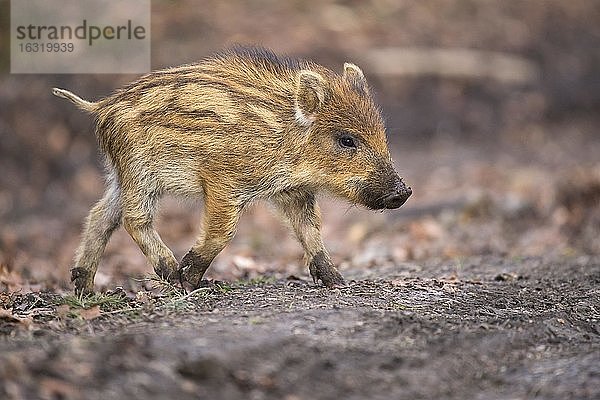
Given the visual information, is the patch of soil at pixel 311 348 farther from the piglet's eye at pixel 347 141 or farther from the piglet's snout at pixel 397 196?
the piglet's eye at pixel 347 141

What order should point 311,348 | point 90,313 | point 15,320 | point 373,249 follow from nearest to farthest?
point 311,348, point 15,320, point 90,313, point 373,249

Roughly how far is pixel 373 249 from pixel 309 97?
383 cm

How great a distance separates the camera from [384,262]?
9.16 metres

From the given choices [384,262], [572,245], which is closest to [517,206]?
[572,245]

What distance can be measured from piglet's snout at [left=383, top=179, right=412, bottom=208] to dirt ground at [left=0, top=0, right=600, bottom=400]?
0.59 metres

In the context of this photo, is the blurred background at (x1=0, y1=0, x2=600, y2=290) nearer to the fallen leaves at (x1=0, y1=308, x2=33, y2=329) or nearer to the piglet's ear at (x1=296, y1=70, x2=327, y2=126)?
the piglet's ear at (x1=296, y1=70, x2=327, y2=126)

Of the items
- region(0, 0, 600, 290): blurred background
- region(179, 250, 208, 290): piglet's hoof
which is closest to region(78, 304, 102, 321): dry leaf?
region(179, 250, 208, 290): piglet's hoof

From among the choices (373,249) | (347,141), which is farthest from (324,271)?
(373,249)

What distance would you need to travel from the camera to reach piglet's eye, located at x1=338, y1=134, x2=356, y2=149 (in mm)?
6863

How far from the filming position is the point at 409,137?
52.3 ft

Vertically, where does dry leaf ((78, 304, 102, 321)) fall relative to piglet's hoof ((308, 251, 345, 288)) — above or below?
below

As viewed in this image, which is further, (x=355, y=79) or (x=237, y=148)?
(x=355, y=79)

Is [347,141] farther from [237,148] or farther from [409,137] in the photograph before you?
[409,137]

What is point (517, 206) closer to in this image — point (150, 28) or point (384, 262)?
point (384, 262)
